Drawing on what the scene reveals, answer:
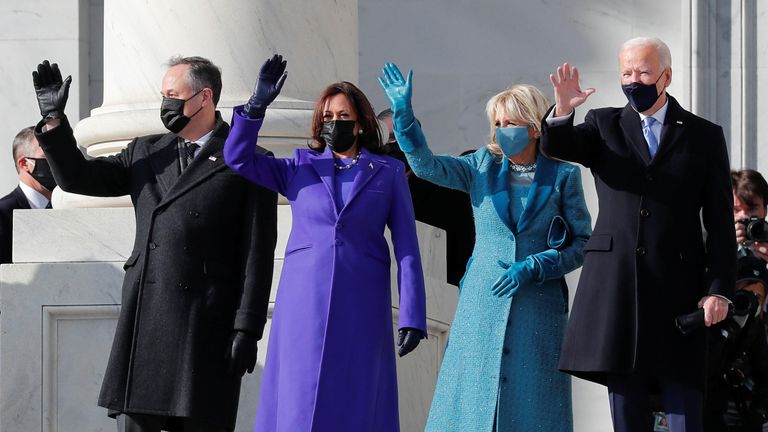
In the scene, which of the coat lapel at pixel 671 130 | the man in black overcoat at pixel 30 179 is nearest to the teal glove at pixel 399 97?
the coat lapel at pixel 671 130

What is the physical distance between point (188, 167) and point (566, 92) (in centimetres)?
154

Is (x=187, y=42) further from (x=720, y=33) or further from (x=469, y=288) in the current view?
(x=720, y=33)

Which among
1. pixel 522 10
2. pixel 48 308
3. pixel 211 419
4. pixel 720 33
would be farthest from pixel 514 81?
pixel 211 419

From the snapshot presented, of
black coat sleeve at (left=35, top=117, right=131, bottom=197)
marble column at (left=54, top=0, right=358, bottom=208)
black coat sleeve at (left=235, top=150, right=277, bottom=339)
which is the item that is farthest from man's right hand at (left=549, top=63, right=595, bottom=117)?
marble column at (left=54, top=0, right=358, bottom=208)

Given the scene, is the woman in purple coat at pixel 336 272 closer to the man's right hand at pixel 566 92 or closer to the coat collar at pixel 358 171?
the coat collar at pixel 358 171

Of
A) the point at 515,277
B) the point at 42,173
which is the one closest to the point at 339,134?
the point at 515,277

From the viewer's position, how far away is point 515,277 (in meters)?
7.86

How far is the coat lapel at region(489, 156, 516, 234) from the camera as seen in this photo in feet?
26.2

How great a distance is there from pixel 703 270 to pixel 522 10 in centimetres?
534

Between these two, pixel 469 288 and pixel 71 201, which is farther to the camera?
pixel 71 201

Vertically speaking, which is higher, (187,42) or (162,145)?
(187,42)

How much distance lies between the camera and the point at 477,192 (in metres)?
8.09

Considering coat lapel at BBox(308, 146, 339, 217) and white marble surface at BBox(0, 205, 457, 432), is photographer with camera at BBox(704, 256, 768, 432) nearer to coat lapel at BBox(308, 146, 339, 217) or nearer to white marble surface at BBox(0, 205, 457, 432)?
white marble surface at BBox(0, 205, 457, 432)

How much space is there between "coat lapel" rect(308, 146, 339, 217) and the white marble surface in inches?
52.3
